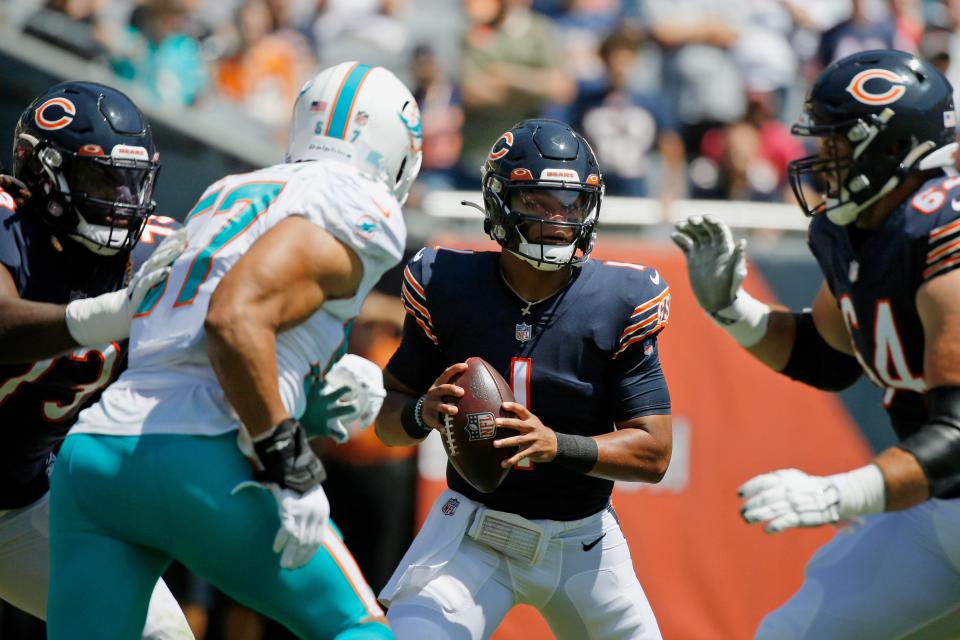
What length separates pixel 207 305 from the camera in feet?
8.85

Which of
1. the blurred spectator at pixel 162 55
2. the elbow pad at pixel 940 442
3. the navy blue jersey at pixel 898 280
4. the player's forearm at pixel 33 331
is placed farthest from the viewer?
the blurred spectator at pixel 162 55

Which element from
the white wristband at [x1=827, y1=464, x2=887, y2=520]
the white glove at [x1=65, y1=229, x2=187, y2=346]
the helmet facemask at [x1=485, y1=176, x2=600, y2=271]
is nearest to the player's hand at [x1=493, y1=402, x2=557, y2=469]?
the helmet facemask at [x1=485, y1=176, x2=600, y2=271]

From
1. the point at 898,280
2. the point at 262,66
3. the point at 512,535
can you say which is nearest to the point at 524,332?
the point at 512,535

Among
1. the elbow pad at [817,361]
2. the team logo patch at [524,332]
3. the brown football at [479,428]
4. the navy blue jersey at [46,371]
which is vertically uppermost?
the elbow pad at [817,361]

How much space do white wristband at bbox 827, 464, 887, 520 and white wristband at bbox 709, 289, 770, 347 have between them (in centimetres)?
105

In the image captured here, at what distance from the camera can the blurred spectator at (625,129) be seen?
7289 mm

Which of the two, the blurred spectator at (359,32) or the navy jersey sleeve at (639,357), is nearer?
the navy jersey sleeve at (639,357)

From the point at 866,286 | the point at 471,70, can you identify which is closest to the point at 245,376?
the point at 866,286

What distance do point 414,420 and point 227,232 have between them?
81 centimetres

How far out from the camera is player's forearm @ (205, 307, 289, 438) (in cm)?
253

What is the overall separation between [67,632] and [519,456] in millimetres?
1103

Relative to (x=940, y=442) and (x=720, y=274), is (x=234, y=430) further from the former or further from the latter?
(x=720, y=274)

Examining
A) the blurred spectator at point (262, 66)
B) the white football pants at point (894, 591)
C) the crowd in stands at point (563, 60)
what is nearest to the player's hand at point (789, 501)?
the white football pants at point (894, 591)

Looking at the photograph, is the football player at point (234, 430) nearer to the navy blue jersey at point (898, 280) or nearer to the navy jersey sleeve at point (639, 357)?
the navy jersey sleeve at point (639, 357)
